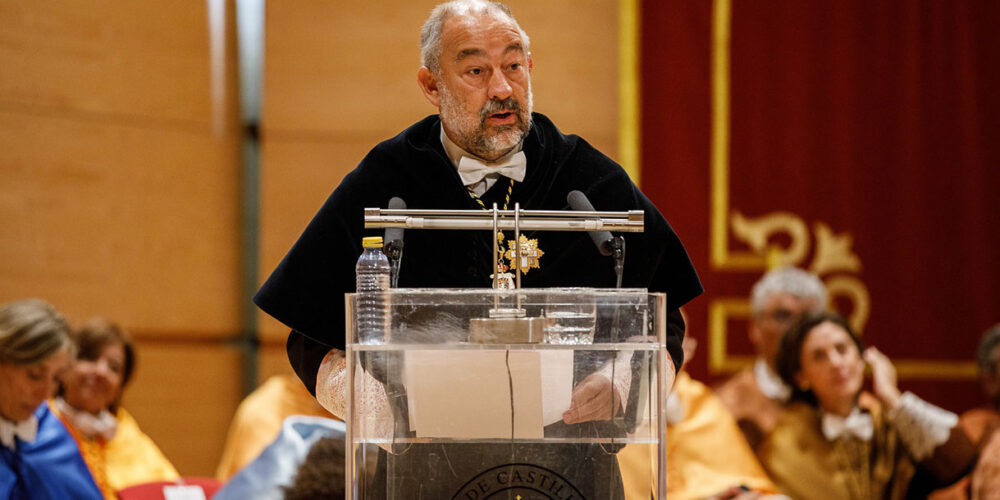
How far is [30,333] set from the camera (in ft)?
13.5

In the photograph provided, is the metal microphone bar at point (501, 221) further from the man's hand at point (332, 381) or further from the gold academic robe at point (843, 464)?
the gold academic robe at point (843, 464)

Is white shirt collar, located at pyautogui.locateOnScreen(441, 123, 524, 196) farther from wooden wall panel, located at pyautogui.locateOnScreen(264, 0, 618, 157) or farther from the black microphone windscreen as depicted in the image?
wooden wall panel, located at pyautogui.locateOnScreen(264, 0, 618, 157)

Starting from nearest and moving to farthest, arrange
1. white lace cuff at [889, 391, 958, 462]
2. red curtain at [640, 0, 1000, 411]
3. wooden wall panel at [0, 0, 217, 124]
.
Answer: white lace cuff at [889, 391, 958, 462] < wooden wall panel at [0, 0, 217, 124] < red curtain at [640, 0, 1000, 411]

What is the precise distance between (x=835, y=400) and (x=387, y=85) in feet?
9.24

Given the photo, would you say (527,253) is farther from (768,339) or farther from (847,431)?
(768,339)

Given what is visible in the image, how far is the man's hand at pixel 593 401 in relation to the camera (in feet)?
5.55

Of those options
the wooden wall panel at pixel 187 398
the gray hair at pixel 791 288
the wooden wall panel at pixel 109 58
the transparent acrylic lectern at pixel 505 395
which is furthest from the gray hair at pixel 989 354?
the transparent acrylic lectern at pixel 505 395

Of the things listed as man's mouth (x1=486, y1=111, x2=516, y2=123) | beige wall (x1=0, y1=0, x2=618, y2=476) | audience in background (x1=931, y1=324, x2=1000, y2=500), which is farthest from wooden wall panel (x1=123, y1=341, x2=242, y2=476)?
man's mouth (x1=486, y1=111, x2=516, y2=123)

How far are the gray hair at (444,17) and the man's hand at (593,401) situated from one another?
32.6 inches

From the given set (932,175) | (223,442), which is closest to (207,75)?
(223,442)

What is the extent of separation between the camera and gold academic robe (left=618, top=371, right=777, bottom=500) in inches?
206

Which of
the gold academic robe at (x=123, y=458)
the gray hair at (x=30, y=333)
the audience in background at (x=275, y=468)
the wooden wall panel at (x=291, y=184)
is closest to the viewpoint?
the audience in background at (x=275, y=468)

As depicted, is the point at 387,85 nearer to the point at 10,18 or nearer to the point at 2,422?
the point at 10,18

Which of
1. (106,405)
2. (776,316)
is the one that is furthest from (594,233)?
(776,316)
